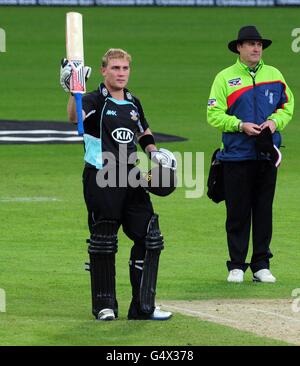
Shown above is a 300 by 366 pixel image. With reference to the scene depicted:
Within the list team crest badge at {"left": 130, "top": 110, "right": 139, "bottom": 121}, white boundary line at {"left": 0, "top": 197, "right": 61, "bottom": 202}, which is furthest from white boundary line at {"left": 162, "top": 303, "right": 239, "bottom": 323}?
white boundary line at {"left": 0, "top": 197, "right": 61, "bottom": 202}

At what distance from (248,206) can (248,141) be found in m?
0.57

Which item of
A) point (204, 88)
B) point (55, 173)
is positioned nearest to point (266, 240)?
point (55, 173)

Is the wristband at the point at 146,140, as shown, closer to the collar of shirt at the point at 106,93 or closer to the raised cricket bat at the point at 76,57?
the collar of shirt at the point at 106,93

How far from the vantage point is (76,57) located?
9906 millimetres

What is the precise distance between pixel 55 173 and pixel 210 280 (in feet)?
24.5

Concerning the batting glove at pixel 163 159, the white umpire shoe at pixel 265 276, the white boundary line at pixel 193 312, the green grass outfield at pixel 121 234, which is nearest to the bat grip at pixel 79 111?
the batting glove at pixel 163 159

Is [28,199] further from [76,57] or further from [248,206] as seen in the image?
[76,57]

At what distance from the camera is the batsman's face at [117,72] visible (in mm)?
10203

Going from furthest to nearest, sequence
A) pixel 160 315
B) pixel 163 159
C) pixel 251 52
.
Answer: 1. pixel 251 52
2. pixel 163 159
3. pixel 160 315

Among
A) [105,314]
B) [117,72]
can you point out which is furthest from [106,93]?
[105,314]

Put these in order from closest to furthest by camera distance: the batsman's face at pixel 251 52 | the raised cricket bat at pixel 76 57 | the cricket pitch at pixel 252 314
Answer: the cricket pitch at pixel 252 314, the raised cricket bat at pixel 76 57, the batsman's face at pixel 251 52

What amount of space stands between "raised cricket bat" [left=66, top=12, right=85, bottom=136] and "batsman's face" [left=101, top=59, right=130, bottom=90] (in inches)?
13.2

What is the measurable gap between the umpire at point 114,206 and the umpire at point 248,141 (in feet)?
5.70

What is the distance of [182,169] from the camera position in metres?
19.9
